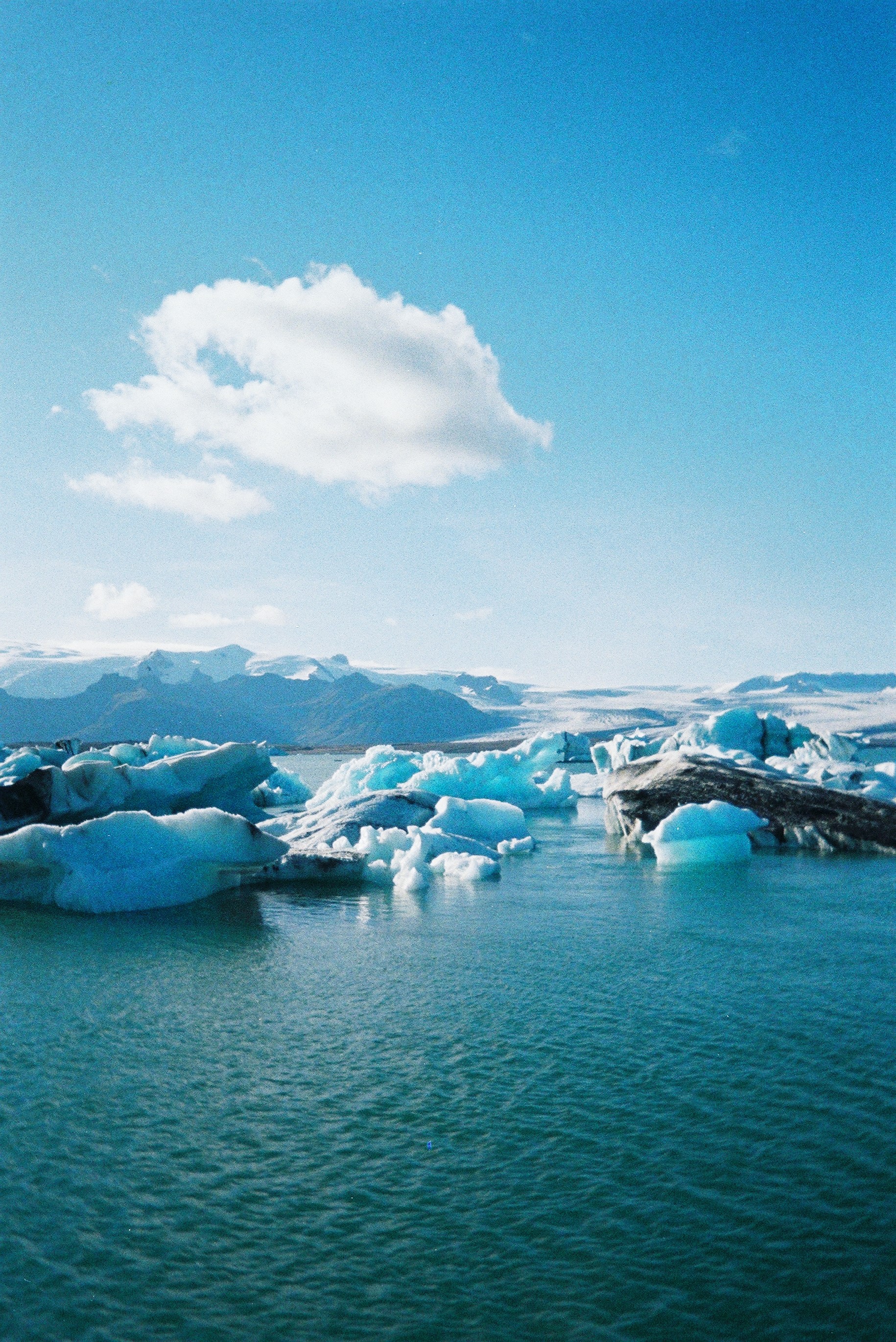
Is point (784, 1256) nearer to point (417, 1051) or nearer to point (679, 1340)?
point (679, 1340)

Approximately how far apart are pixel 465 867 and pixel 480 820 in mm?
3793

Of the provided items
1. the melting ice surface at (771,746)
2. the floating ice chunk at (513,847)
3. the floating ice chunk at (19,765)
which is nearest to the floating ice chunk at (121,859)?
the floating ice chunk at (513,847)

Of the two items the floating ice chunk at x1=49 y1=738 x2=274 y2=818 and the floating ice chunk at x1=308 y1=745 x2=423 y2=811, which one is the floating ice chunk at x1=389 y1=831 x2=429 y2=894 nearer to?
the floating ice chunk at x1=49 y1=738 x2=274 y2=818

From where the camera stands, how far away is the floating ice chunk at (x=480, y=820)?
1841cm

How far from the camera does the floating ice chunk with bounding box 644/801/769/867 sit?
17000 mm

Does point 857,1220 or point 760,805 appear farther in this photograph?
point 760,805

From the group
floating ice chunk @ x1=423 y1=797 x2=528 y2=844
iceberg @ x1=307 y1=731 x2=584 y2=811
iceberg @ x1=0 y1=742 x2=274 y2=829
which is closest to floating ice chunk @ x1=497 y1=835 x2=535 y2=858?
floating ice chunk @ x1=423 y1=797 x2=528 y2=844

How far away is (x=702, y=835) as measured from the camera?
17094mm

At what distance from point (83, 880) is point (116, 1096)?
23.3ft

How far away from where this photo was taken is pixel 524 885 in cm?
1475

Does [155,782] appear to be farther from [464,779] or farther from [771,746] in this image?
[771,746]

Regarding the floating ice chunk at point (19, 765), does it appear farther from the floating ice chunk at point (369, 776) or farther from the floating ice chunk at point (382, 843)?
the floating ice chunk at point (382, 843)

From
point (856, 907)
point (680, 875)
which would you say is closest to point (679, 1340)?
point (856, 907)

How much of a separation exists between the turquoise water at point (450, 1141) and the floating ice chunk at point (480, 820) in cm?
796
